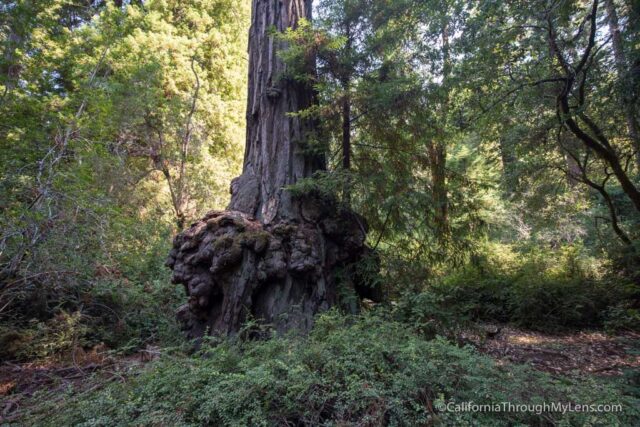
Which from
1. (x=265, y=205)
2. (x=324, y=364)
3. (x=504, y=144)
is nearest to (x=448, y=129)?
(x=504, y=144)

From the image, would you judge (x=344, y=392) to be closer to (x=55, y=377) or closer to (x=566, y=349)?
(x=55, y=377)

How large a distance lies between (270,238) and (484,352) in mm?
2965

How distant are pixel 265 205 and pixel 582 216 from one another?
7481 millimetres

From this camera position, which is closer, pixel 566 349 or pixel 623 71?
pixel 623 71

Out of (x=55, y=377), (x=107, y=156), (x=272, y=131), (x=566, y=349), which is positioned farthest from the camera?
(x=107, y=156)

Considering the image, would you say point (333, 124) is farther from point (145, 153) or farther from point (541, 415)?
point (145, 153)

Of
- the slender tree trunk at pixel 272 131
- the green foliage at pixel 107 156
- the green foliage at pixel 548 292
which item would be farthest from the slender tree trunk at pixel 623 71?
the green foliage at pixel 107 156

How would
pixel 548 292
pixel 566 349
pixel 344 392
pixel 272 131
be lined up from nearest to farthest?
Result: pixel 344 392 < pixel 566 349 < pixel 272 131 < pixel 548 292

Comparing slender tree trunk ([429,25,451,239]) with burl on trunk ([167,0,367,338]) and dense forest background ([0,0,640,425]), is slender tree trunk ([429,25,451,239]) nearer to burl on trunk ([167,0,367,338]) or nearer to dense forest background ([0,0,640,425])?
dense forest background ([0,0,640,425])

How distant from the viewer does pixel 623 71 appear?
13.8 feet

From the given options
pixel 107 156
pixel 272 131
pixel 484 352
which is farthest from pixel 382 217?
pixel 107 156

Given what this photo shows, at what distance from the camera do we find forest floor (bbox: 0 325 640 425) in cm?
289

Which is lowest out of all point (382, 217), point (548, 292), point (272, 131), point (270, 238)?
point (548, 292)

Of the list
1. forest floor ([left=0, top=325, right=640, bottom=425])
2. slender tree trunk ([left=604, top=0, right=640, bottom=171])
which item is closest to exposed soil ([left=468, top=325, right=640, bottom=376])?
forest floor ([left=0, top=325, right=640, bottom=425])
